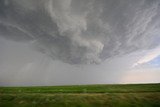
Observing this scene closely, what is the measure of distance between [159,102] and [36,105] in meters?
57.3

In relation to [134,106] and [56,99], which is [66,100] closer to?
[56,99]

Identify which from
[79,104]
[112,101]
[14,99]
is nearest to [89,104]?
[79,104]

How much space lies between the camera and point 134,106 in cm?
7838

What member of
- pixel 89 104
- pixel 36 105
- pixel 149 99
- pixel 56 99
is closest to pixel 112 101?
pixel 89 104

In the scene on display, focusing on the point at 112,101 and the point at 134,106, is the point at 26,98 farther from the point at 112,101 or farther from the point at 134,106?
the point at 134,106

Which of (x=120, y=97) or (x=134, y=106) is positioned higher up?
(x=120, y=97)

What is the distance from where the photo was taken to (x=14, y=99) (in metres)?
88.5

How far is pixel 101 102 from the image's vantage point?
8206 cm

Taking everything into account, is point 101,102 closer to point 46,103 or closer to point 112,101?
point 112,101

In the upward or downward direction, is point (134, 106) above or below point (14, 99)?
below

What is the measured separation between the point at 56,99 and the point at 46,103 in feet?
22.1

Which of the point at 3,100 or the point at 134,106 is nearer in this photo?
the point at 134,106

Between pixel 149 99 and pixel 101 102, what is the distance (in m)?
24.4

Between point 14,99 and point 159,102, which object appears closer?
point 159,102
